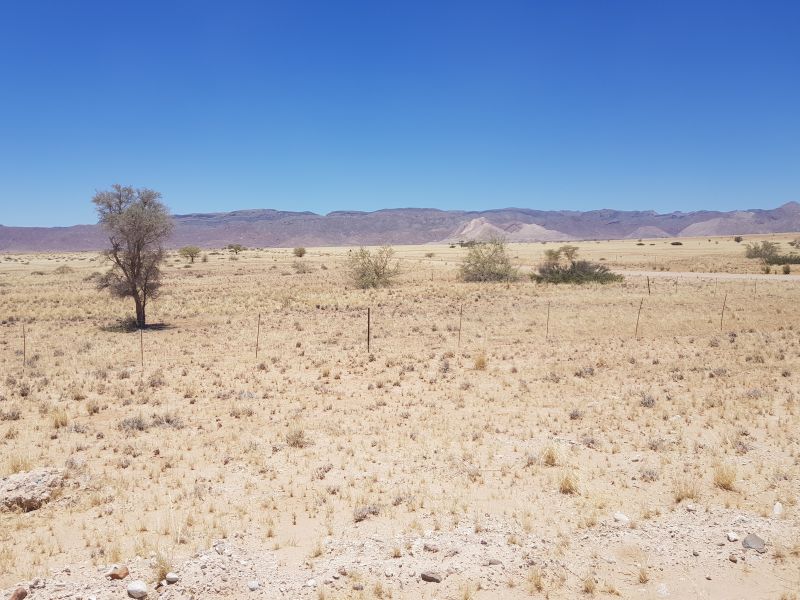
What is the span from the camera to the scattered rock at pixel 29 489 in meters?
7.73

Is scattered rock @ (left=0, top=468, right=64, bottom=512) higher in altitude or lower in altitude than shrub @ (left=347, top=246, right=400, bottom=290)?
lower

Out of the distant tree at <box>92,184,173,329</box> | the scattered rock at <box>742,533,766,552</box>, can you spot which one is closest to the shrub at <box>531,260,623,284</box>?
the distant tree at <box>92,184,173,329</box>

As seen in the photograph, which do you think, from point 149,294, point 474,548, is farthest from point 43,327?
point 474,548

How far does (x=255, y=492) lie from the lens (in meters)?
8.26

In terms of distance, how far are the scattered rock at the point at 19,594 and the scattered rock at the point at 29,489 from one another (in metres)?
2.34

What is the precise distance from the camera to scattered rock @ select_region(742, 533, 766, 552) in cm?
648

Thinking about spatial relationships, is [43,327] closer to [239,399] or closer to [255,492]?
[239,399]

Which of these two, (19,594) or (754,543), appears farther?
(754,543)

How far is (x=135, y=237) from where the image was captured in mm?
24953

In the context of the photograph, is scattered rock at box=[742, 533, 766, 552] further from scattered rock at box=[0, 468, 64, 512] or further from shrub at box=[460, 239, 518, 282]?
shrub at box=[460, 239, 518, 282]

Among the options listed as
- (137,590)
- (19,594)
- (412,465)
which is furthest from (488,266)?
(19,594)

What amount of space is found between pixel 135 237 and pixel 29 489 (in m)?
19.1

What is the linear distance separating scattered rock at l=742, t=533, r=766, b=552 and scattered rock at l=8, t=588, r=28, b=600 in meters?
8.00

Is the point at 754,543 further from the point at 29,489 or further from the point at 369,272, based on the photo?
the point at 369,272
